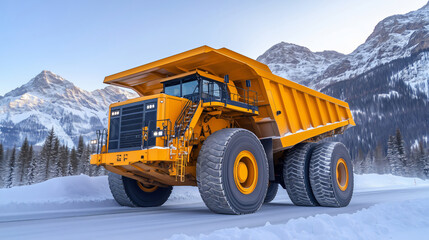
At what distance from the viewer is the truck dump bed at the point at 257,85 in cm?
777

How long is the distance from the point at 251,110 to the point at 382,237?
13.8 ft

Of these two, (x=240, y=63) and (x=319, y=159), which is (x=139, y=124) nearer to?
(x=240, y=63)

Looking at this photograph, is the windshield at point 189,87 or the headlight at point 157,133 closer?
the headlight at point 157,133

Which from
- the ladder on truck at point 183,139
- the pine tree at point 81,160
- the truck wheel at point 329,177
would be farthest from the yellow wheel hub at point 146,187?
the pine tree at point 81,160

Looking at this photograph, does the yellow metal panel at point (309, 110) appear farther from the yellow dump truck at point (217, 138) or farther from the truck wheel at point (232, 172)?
the truck wheel at point (232, 172)

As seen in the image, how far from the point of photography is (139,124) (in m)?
7.05

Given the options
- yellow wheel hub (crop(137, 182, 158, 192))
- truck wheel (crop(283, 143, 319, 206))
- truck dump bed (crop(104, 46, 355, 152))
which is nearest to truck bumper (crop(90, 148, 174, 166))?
yellow wheel hub (crop(137, 182, 158, 192))

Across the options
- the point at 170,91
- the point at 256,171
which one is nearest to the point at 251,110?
the point at 256,171

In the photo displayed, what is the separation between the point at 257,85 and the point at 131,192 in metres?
4.29

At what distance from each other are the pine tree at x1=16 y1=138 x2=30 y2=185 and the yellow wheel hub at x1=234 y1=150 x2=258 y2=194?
242 ft

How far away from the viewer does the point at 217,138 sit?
21.7 ft

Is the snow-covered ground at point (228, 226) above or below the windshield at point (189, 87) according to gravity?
below

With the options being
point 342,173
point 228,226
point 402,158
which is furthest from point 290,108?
point 402,158

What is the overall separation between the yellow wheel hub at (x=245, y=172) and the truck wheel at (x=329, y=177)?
2350mm
